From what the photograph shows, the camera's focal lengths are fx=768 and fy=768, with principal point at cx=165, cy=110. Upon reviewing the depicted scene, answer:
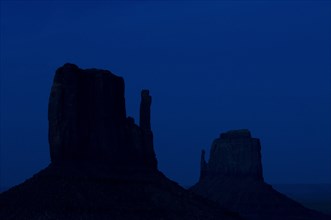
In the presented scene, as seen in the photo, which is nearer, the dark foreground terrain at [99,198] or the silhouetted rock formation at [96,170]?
the dark foreground terrain at [99,198]

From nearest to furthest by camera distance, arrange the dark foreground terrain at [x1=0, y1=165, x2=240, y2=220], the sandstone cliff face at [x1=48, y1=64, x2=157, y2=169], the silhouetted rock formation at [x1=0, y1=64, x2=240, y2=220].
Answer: the dark foreground terrain at [x1=0, y1=165, x2=240, y2=220]
the silhouetted rock formation at [x1=0, y1=64, x2=240, y2=220]
the sandstone cliff face at [x1=48, y1=64, x2=157, y2=169]

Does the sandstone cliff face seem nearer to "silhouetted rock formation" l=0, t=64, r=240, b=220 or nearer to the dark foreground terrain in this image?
"silhouetted rock formation" l=0, t=64, r=240, b=220

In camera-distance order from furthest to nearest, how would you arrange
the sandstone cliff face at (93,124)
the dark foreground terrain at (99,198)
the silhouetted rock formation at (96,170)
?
the sandstone cliff face at (93,124) < the silhouetted rock formation at (96,170) < the dark foreground terrain at (99,198)

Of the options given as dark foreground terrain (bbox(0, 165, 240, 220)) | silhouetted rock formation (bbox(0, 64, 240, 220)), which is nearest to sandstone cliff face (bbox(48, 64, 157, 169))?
silhouetted rock formation (bbox(0, 64, 240, 220))

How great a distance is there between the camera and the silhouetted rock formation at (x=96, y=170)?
109000mm

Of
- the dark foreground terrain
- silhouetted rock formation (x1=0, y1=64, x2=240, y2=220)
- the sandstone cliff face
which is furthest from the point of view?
the sandstone cliff face

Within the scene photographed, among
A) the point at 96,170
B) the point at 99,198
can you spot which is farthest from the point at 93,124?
the point at 99,198

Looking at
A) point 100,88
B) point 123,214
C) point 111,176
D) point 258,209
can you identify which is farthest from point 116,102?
point 258,209

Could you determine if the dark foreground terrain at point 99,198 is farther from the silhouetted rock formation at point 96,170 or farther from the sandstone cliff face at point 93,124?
the sandstone cliff face at point 93,124

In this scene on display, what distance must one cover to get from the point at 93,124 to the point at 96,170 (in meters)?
8.60

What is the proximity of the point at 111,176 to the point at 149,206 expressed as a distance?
25.9ft

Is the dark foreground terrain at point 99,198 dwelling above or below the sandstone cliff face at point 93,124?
below

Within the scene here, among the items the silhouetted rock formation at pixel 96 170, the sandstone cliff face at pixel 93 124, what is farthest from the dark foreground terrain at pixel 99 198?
the sandstone cliff face at pixel 93 124

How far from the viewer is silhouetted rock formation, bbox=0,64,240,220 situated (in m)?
109
